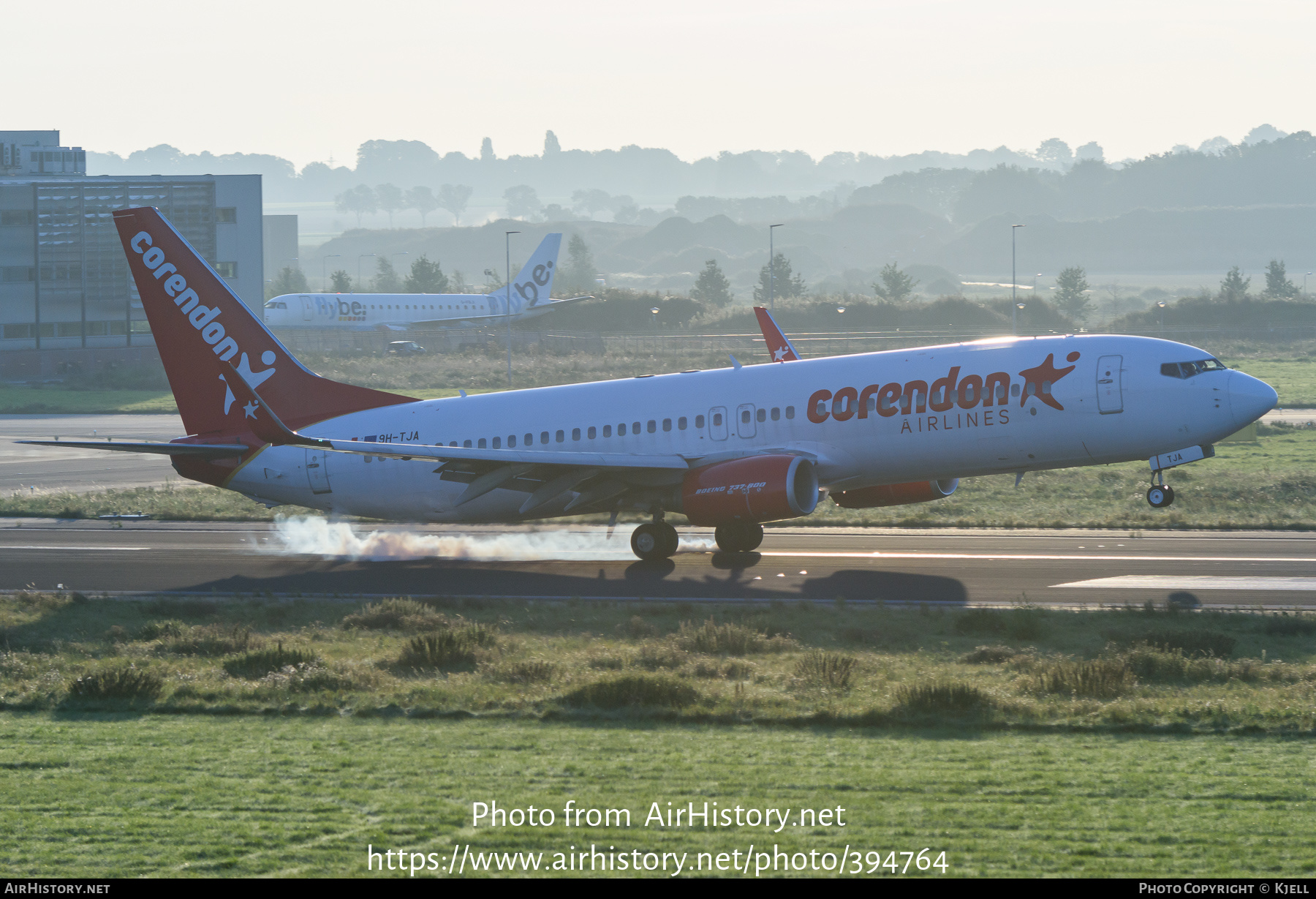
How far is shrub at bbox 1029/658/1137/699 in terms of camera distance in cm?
1936

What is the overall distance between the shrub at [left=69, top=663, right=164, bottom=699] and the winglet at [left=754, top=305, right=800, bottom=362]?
75.0 ft

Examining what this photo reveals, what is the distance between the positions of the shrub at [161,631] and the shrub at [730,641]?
9965mm

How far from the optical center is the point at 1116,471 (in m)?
52.1

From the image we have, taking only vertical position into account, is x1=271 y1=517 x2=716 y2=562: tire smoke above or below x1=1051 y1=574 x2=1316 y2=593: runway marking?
below

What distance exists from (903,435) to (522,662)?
13258mm

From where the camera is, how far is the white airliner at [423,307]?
414 ft

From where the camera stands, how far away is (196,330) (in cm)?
3450

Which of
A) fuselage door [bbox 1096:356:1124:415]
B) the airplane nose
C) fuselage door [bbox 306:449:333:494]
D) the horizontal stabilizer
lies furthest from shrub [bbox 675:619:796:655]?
the horizontal stabilizer

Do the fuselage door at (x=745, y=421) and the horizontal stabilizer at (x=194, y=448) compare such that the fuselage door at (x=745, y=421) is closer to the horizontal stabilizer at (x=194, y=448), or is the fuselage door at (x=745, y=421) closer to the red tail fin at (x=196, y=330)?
the red tail fin at (x=196, y=330)

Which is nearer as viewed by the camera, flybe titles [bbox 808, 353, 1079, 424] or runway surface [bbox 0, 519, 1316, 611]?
runway surface [bbox 0, 519, 1316, 611]

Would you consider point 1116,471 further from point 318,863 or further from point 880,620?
point 318,863

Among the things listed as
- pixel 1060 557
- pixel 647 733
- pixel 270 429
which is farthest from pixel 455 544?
pixel 647 733

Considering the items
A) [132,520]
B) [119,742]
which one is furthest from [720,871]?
[132,520]

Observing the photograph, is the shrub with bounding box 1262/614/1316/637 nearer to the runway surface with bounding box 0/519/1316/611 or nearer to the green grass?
the green grass
